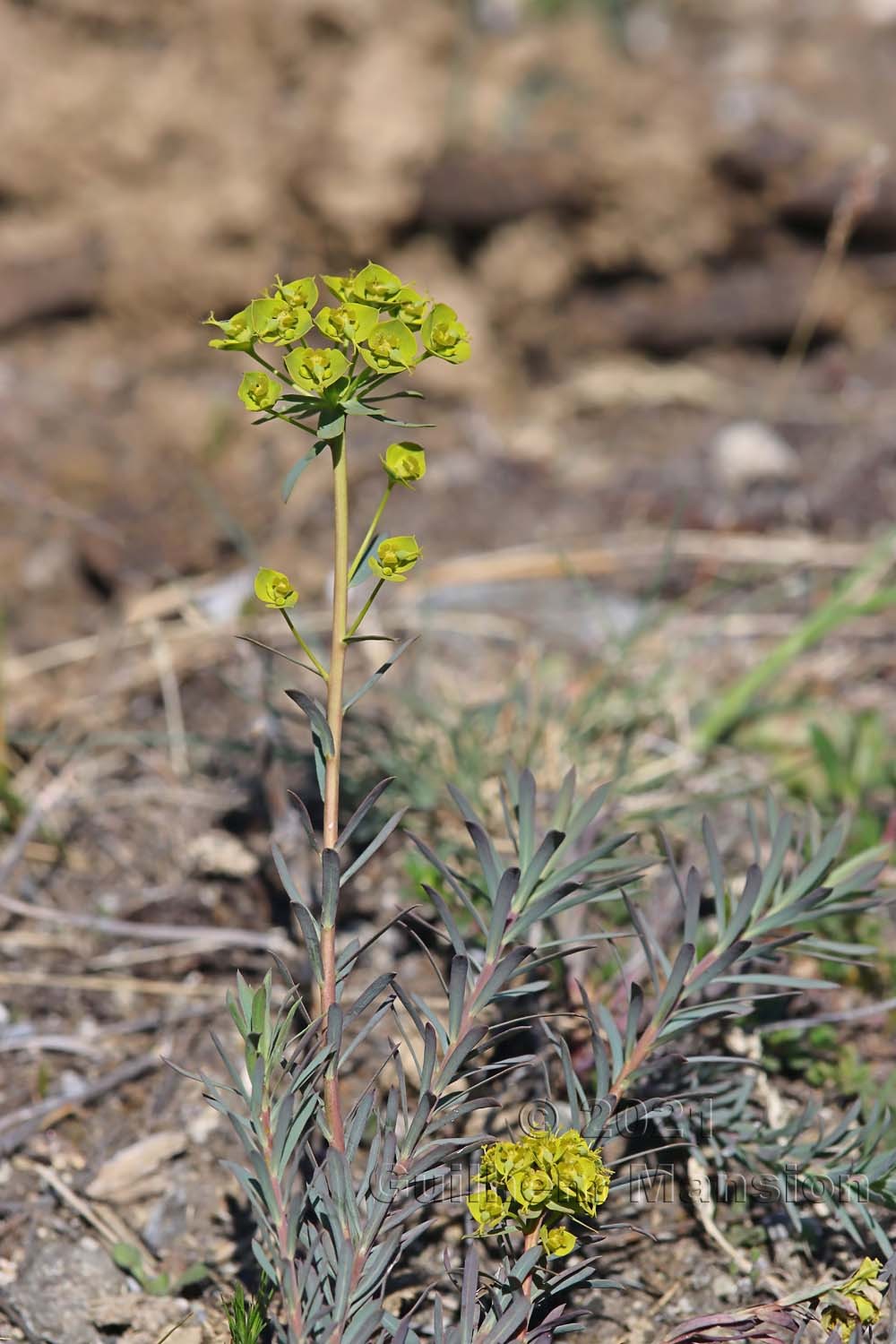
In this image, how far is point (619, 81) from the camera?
3.62 m

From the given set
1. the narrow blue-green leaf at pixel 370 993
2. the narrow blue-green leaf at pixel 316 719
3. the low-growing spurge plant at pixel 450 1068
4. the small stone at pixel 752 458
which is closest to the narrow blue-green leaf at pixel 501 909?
the low-growing spurge plant at pixel 450 1068

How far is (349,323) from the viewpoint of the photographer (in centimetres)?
103

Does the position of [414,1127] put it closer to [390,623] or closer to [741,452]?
[390,623]

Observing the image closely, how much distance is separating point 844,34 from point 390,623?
3356 millimetres

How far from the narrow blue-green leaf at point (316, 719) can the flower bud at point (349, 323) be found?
316 millimetres

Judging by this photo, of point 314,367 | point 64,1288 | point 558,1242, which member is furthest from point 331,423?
point 64,1288

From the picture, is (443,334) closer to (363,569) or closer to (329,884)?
(363,569)

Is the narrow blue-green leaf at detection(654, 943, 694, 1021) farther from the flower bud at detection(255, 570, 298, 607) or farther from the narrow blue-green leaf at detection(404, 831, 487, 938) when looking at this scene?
the flower bud at detection(255, 570, 298, 607)

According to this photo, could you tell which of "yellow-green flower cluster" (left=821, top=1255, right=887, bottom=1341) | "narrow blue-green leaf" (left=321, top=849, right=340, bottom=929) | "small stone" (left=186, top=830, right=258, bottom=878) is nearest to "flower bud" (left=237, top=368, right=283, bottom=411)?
"narrow blue-green leaf" (left=321, top=849, right=340, bottom=929)

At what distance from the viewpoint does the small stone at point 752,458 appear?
3139 mm

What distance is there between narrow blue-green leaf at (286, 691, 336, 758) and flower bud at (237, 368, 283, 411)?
0.83 ft

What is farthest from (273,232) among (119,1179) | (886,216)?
(119,1179)

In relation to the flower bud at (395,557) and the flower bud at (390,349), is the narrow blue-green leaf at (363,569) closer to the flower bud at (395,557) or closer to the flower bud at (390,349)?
the flower bud at (395,557)

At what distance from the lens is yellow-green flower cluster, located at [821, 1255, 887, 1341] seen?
3.90 ft
